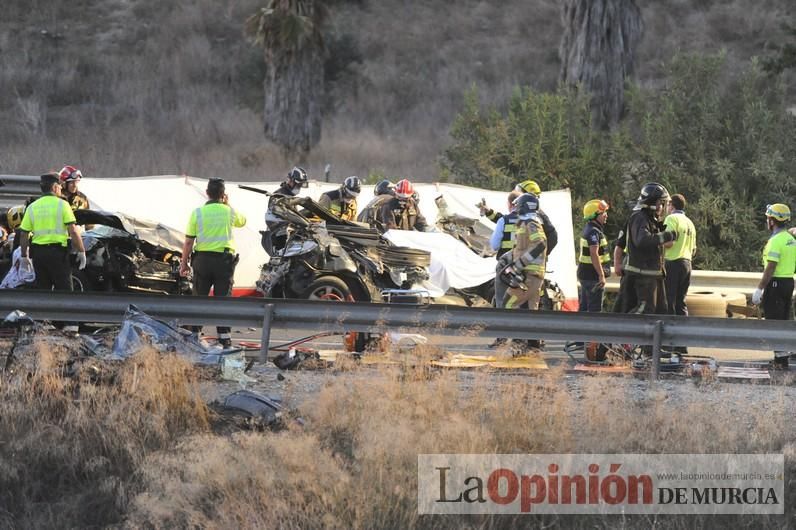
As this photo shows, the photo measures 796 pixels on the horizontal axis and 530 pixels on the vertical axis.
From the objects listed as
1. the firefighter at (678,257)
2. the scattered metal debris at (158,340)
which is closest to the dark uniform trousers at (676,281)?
the firefighter at (678,257)

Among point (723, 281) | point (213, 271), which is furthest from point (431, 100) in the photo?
point (213, 271)

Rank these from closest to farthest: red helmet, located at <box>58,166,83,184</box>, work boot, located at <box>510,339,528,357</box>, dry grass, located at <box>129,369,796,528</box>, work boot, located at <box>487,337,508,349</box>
→ dry grass, located at <box>129,369,796,528</box>, work boot, located at <box>510,339,528,357</box>, work boot, located at <box>487,337,508,349</box>, red helmet, located at <box>58,166,83,184</box>

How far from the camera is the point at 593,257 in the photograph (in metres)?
14.3

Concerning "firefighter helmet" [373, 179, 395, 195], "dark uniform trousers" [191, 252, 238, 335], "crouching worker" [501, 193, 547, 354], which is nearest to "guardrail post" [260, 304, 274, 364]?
"dark uniform trousers" [191, 252, 238, 335]

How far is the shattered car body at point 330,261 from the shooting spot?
14273 millimetres

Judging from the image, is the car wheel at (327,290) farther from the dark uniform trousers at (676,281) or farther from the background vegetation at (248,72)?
the background vegetation at (248,72)

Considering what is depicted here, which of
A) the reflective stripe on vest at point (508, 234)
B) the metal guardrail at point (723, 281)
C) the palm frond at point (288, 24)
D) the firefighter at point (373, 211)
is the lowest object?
the metal guardrail at point (723, 281)

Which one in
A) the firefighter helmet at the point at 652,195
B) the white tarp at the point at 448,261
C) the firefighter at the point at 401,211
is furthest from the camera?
the firefighter at the point at 401,211

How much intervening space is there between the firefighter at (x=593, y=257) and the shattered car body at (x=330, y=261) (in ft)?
6.29

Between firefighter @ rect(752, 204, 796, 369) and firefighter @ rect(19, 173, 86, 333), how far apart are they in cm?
717

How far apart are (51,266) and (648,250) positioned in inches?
244

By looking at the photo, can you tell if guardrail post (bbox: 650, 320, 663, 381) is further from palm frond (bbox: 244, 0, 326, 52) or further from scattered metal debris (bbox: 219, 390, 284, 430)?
palm frond (bbox: 244, 0, 326, 52)

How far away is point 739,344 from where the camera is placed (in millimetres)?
11273

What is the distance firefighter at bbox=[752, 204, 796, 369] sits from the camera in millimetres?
13344
